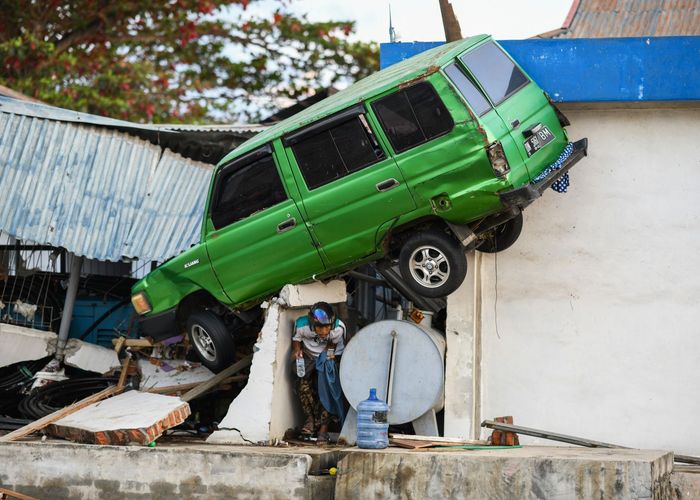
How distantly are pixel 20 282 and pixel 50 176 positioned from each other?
1.67 meters

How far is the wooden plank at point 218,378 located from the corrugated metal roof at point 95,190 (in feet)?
6.38

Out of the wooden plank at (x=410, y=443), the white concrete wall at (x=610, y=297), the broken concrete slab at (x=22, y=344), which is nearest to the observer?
the wooden plank at (x=410, y=443)

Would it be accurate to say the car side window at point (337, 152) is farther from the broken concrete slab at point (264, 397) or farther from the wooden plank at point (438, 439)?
the wooden plank at point (438, 439)

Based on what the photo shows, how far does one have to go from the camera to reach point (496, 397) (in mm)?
10312

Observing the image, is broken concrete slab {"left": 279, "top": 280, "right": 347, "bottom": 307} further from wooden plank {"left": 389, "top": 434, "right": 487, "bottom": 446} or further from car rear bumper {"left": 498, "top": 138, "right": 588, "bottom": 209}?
car rear bumper {"left": 498, "top": 138, "right": 588, "bottom": 209}

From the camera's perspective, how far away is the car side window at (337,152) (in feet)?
32.7

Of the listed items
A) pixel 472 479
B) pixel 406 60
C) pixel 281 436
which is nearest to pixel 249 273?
pixel 281 436

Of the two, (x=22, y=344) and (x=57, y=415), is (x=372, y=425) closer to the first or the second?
(x=57, y=415)

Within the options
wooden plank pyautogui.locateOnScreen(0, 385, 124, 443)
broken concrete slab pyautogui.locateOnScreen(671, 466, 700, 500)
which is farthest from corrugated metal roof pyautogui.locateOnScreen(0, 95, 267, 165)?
broken concrete slab pyautogui.locateOnScreen(671, 466, 700, 500)

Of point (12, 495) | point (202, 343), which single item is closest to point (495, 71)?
point (202, 343)

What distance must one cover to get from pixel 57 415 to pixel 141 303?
153 centimetres

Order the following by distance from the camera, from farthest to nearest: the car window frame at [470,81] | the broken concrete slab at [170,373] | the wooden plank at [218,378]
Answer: the broken concrete slab at [170,373]
the wooden plank at [218,378]
the car window frame at [470,81]

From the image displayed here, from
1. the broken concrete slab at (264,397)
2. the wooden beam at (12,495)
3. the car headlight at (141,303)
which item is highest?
the car headlight at (141,303)

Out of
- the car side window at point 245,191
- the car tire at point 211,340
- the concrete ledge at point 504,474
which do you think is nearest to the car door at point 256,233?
the car side window at point 245,191
